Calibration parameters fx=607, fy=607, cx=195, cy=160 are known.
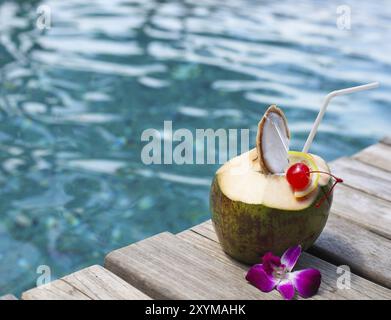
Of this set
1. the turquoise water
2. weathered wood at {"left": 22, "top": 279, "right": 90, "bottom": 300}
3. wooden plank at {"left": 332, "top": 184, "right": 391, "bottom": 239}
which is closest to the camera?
weathered wood at {"left": 22, "top": 279, "right": 90, "bottom": 300}

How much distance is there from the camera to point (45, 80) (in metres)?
5.57

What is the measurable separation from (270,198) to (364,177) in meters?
1.06

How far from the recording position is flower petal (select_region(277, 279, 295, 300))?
5.26 feet

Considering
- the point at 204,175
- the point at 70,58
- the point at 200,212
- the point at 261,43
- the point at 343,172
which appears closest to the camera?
the point at 343,172

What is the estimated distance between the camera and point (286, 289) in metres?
1.62

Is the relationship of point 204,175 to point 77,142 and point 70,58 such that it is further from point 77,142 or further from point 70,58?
point 70,58

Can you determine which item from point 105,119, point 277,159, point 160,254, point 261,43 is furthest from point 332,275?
point 261,43

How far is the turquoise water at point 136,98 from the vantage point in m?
3.58

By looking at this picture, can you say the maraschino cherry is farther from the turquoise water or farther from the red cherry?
the turquoise water

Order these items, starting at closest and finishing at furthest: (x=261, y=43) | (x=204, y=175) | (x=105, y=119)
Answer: (x=204, y=175) → (x=105, y=119) → (x=261, y=43)

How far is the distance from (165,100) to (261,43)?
2124 millimetres

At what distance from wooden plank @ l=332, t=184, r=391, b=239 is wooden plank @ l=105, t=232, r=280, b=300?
628 millimetres

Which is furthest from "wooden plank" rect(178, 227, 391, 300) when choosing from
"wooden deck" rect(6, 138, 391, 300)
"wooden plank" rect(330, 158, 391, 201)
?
"wooden plank" rect(330, 158, 391, 201)

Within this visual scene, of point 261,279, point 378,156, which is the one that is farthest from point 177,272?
point 378,156
